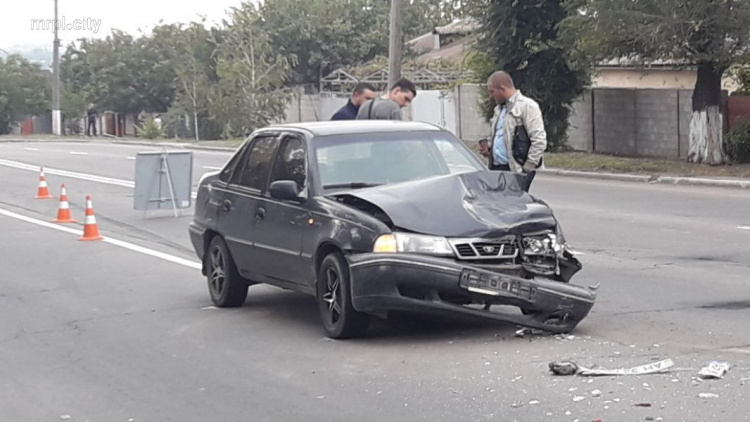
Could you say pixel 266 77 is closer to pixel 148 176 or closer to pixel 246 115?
pixel 246 115

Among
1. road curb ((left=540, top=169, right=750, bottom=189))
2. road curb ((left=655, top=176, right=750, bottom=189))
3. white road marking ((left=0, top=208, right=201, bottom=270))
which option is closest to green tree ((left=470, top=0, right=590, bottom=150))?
road curb ((left=540, top=169, right=750, bottom=189))

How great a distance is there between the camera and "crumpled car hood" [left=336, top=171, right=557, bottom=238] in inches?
319

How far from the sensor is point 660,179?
2434 cm

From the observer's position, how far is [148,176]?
19297mm

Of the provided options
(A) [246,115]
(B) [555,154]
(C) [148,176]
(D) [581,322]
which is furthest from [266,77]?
(D) [581,322]

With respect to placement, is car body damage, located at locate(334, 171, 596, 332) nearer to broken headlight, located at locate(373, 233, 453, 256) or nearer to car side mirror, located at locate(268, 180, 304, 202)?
broken headlight, located at locate(373, 233, 453, 256)

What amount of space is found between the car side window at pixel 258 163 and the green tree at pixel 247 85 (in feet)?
141

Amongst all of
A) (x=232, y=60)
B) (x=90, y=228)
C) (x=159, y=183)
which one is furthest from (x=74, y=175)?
(x=232, y=60)

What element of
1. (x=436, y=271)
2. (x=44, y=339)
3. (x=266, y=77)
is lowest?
(x=44, y=339)

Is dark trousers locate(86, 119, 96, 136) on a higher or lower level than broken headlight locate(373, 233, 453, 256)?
higher

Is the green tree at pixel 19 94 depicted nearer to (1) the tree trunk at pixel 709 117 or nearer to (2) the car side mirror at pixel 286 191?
(1) the tree trunk at pixel 709 117

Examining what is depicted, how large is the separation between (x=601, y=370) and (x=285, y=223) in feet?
10.1

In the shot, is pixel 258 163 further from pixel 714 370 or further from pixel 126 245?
pixel 126 245

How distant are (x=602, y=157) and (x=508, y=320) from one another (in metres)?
22.6
